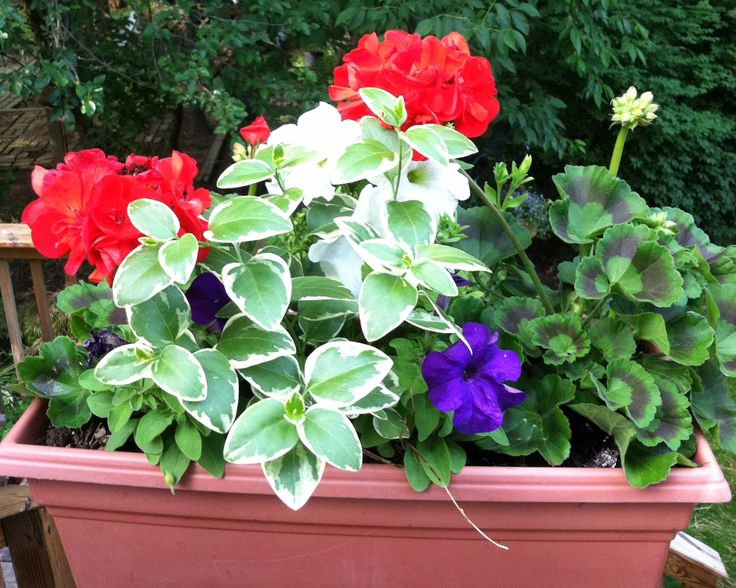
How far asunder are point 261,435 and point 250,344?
97 millimetres

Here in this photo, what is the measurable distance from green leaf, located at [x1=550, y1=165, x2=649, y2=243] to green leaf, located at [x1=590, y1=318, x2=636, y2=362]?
0.33 ft

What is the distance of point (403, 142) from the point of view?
2.33 feet

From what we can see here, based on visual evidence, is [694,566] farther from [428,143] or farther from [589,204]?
[428,143]

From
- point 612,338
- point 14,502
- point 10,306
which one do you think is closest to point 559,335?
point 612,338

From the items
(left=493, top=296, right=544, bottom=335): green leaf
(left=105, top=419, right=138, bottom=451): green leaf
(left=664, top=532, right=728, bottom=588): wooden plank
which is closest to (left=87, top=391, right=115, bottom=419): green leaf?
(left=105, top=419, right=138, bottom=451): green leaf

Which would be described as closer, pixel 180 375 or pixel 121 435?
pixel 180 375

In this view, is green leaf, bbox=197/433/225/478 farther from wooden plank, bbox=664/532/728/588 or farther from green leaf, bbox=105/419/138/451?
wooden plank, bbox=664/532/728/588

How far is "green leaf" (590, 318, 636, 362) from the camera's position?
0.80m

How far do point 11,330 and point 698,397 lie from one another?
3.98 ft

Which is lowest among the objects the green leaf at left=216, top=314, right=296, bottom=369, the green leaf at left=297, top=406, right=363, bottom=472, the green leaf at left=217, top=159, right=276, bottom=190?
the green leaf at left=297, top=406, right=363, bottom=472

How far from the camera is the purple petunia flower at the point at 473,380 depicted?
2.30ft

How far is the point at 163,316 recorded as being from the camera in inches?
28.5

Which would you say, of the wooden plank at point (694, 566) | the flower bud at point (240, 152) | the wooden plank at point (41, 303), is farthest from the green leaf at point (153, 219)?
the wooden plank at point (694, 566)

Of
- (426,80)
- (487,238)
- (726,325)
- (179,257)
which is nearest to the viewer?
(179,257)
